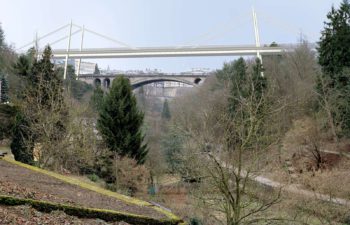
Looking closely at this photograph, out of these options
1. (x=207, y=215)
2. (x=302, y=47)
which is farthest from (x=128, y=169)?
(x=302, y=47)

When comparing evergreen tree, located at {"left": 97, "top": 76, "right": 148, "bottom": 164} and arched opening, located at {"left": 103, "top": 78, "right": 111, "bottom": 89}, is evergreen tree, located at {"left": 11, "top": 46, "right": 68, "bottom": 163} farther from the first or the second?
arched opening, located at {"left": 103, "top": 78, "right": 111, "bottom": 89}

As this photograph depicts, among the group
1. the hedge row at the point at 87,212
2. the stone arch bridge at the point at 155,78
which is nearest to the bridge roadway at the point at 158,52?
the stone arch bridge at the point at 155,78

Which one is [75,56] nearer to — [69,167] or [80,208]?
[69,167]

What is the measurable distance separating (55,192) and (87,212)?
1913 mm

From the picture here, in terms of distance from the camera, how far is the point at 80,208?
8953 millimetres

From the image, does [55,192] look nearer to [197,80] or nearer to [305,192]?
[305,192]

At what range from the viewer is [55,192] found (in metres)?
10.6

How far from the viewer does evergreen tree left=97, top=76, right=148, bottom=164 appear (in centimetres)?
2439

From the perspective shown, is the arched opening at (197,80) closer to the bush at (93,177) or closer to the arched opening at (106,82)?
the arched opening at (106,82)

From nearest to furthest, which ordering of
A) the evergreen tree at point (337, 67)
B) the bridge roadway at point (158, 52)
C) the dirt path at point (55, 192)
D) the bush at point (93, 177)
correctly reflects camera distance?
the dirt path at point (55, 192)
the bush at point (93, 177)
the evergreen tree at point (337, 67)
the bridge roadway at point (158, 52)

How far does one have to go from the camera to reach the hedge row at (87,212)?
8.12m

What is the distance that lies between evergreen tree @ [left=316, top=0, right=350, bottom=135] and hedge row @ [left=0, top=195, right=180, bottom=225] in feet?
52.0

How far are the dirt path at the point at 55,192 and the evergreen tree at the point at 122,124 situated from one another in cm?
1122

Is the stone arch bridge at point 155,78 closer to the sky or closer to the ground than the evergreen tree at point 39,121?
closer to the sky
